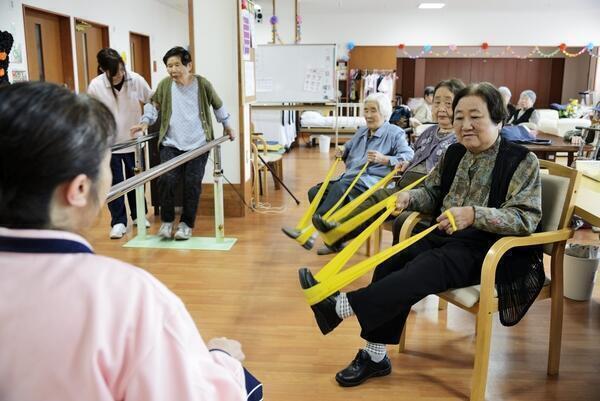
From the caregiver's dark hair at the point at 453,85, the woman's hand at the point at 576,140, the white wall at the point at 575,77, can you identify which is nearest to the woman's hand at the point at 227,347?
the caregiver's dark hair at the point at 453,85

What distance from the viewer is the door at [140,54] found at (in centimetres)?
934

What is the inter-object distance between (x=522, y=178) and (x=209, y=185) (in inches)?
125

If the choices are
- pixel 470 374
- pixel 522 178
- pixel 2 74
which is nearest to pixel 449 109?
pixel 522 178

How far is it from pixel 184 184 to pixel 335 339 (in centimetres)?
192

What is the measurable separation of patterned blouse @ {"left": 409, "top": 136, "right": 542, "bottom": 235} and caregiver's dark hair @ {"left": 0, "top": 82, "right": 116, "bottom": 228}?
1.57 m

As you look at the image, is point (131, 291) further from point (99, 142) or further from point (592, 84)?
point (592, 84)

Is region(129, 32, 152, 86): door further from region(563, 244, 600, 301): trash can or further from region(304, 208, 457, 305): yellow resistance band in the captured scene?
region(304, 208, 457, 305): yellow resistance band

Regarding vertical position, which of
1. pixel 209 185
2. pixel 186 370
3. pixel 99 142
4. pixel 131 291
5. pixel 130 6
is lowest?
pixel 209 185

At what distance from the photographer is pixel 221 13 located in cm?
452

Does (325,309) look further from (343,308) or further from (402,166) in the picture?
(402,166)

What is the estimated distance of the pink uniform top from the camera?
699mm

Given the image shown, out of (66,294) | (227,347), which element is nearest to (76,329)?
(66,294)

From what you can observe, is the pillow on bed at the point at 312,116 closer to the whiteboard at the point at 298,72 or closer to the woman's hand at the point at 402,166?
the whiteboard at the point at 298,72

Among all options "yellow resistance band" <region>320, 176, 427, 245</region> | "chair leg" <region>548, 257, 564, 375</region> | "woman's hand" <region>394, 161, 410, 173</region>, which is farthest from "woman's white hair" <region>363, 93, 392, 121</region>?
"chair leg" <region>548, 257, 564, 375</region>
